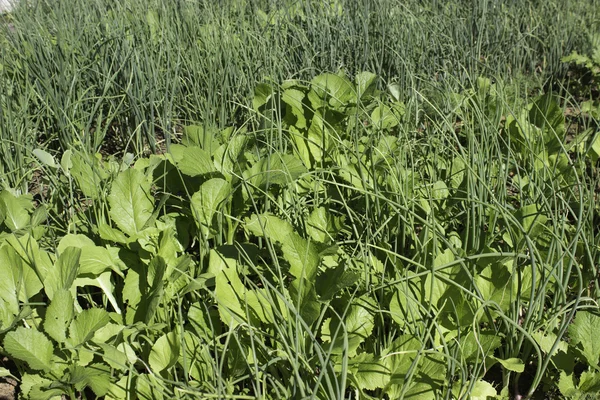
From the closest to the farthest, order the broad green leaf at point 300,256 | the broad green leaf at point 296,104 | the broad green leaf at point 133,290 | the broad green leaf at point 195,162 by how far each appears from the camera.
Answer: the broad green leaf at point 300,256 < the broad green leaf at point 133,290 < the broad green leaf at point 195,162 < the broad green leaf at point 296,104

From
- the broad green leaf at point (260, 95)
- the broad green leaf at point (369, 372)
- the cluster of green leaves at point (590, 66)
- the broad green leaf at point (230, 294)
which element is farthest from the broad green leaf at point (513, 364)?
the cluster of green leaves at point (590, 66)

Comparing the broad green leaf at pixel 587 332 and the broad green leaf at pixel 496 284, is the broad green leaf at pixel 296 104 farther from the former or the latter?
the broad green leaf at pixel 587 332

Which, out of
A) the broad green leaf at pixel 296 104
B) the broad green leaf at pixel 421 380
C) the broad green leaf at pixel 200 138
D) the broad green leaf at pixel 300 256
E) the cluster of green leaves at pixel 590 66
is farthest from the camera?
the cluster of green leaves at pixel 590 66

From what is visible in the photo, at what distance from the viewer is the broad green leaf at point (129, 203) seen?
1.40 m

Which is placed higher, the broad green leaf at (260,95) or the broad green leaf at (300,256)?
the broad green leaf at (260,95)

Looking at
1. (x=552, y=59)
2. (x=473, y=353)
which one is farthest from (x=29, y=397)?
(x=552, y=59)

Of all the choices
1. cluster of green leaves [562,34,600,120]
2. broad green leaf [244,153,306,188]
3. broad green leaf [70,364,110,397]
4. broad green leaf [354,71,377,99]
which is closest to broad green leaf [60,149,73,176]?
broad green leaf [244,153,306,188]

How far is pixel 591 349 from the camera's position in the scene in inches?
45.4

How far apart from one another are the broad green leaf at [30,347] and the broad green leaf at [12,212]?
35 centimetres

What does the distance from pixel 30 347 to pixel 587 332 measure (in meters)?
1.03

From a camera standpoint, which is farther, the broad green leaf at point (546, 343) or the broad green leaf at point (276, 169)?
the broad green leaf at point (276, 169)

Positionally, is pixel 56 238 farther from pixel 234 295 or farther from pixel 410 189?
pixel 410 189

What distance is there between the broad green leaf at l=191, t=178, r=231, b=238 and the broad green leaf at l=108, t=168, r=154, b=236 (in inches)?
4.5

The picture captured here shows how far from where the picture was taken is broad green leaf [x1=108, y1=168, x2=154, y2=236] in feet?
4.61
